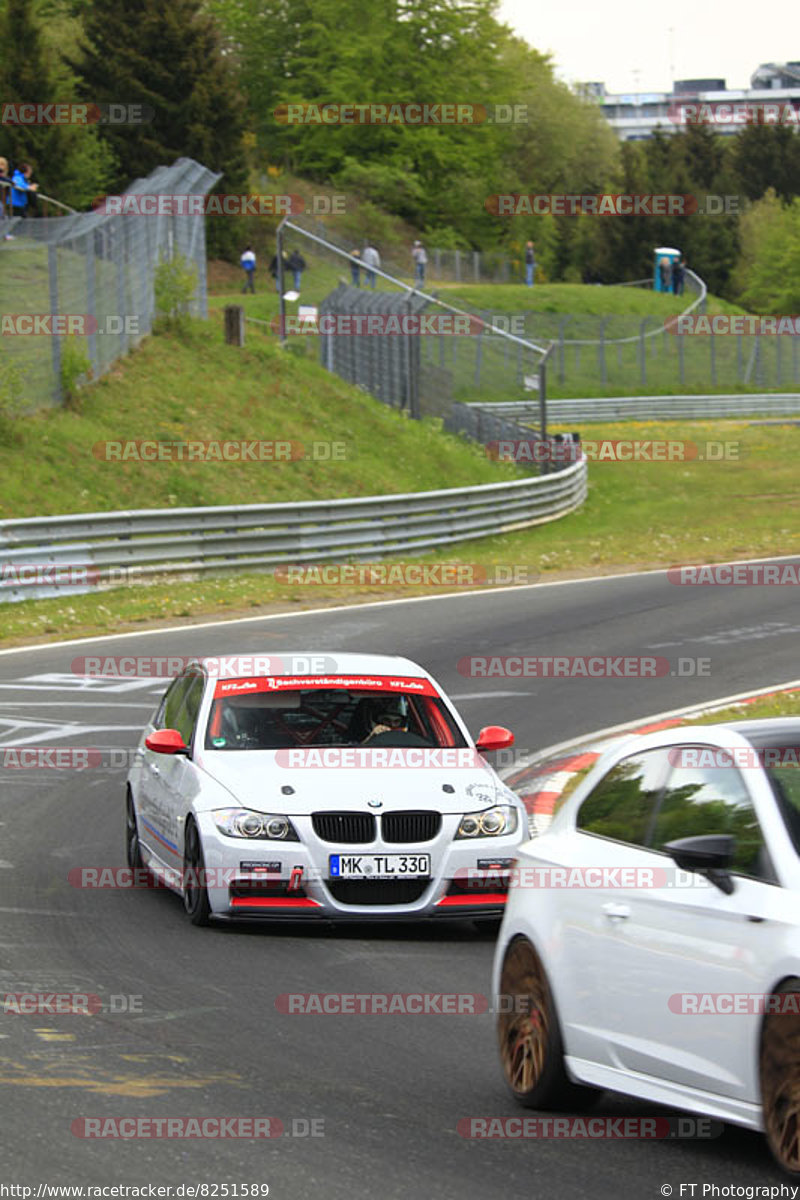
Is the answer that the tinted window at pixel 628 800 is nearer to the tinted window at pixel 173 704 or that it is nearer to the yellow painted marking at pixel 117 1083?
the yellow painted marking at pixel 117 1083

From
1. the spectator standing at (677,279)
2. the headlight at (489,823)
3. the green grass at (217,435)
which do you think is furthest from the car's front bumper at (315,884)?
the spectator standing at (677,279)

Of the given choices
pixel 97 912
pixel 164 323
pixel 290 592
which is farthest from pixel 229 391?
pixel 97 912

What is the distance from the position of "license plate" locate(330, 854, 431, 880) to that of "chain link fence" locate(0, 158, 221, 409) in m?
22.3

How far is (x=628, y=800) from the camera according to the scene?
684 centimetres

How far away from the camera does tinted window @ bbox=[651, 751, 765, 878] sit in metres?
6.00

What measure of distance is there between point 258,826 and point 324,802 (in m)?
0.36

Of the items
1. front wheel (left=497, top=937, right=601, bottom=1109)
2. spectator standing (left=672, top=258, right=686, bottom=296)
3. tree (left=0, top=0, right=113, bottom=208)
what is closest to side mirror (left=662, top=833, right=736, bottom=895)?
front wheel (left=497, top=937, right=601, bottom=1109)

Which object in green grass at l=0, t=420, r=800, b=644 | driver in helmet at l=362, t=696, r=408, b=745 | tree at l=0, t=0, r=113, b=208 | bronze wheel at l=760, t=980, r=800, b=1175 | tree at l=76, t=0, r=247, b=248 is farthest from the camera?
tree at l=76, t=0, r=247, b=248

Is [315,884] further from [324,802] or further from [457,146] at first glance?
[457,146]

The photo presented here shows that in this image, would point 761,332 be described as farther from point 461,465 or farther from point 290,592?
point 290,592

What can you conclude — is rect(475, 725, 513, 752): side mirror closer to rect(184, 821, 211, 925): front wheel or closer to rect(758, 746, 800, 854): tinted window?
rect(184, 821, 211, 925): front wheel

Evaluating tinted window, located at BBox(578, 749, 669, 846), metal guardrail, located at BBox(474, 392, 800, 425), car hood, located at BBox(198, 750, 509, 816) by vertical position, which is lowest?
metal guardrail, located at BBox(474, 392, 800, 425)

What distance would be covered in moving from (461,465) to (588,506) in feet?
9.40

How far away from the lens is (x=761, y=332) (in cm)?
7844
